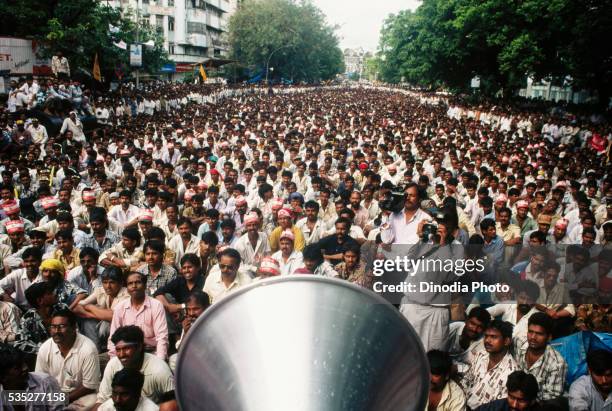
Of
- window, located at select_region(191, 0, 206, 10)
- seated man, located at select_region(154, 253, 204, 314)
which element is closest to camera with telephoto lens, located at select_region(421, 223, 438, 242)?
seated man, located at select_region(154, 253, 204, 314)

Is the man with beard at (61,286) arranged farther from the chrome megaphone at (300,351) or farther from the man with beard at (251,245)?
the chrome megaphone at (300,351)

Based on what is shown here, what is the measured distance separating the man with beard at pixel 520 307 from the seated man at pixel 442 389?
0.94 m

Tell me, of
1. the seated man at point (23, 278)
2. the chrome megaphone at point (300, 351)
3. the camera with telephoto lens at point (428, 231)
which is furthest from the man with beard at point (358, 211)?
the chrome megaphone at point (300, 351)

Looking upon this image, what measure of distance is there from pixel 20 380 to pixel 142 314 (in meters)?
0.95

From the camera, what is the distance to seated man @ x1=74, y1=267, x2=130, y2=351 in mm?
4066

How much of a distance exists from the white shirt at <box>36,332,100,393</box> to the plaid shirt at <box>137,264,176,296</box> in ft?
3.35

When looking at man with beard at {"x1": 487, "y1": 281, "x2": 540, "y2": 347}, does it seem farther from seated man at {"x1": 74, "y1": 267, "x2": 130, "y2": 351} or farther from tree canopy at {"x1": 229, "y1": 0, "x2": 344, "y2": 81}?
tree canopy at {"x1": 229, "y1": 0, "x2": 344, "y2": 81}

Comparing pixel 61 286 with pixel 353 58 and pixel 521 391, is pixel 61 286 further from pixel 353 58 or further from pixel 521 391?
pixel 353 58

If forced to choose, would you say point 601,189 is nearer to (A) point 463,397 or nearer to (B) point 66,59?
(A) point 463,397

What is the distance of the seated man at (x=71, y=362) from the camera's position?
11.3 feet

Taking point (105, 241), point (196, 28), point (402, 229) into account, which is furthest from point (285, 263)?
point (196, 28)

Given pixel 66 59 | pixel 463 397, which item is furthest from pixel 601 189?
pixel 66 59

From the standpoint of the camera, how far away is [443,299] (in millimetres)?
3783

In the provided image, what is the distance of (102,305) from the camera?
417cm
